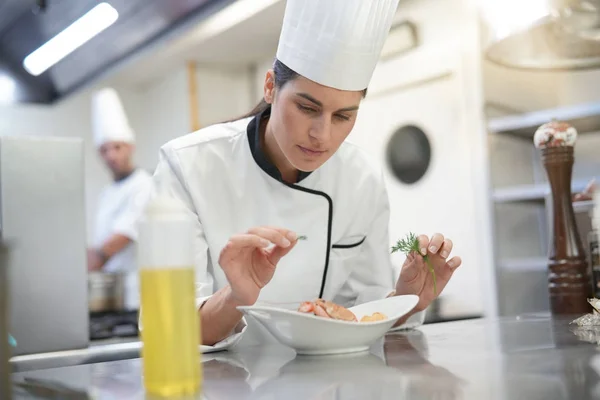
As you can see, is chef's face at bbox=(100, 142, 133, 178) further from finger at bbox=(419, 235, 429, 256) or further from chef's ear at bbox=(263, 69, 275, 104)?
finger at bbox=(419, 235, 429, 256)

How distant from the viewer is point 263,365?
0.83m

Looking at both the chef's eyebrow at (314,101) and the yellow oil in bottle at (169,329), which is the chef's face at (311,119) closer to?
the chef's eyebrow at (314,101)

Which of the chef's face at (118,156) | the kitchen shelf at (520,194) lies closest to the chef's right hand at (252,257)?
the kitchen shelf at (520,194)

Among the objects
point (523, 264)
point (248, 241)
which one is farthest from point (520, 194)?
point (248, 241)

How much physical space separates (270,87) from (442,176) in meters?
1.81

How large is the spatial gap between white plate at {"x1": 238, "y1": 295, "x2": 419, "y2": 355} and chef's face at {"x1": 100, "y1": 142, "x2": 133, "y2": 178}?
8.43 ft

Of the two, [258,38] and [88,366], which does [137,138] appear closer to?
[258,38]

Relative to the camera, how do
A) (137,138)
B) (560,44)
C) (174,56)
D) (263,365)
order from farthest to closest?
(137,138), (174,56), (560,44), (263,365)

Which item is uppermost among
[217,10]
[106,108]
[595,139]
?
[106,108]

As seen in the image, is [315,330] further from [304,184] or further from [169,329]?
[304,184]

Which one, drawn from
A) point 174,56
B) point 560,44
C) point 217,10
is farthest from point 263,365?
point 174,56

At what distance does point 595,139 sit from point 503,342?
1.87m

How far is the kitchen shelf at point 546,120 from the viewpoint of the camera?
2.42 meters

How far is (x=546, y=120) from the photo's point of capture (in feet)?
8.12
